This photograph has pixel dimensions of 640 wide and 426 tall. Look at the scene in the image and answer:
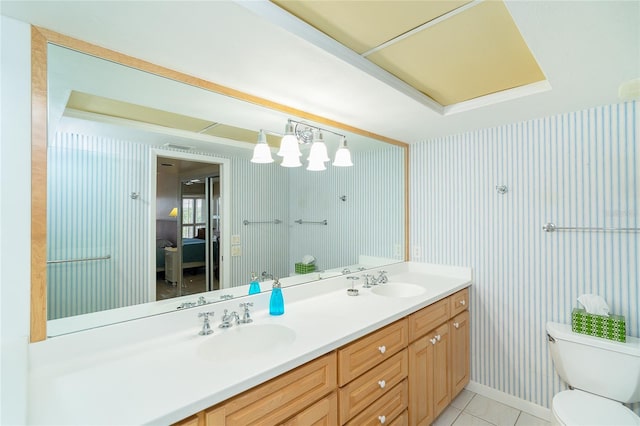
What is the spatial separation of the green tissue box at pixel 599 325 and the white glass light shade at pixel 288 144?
1.96m

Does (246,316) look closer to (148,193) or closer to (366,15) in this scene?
(148,193)

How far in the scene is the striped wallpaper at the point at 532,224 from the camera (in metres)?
1.74

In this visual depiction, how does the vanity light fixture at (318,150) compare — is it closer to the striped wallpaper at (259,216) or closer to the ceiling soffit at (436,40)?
the striped wallpaper at (259,216)

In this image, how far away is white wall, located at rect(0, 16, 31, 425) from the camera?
93 cm

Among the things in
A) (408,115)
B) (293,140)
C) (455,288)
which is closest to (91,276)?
(293,140)

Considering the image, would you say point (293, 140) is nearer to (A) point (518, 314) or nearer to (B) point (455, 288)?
(B) point (455, 288)

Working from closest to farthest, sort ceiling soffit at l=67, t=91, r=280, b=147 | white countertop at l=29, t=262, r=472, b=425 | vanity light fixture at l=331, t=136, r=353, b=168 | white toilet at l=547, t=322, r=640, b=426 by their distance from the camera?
white countertop at l=29, t=262, r=472, b=425 < ceiling soffit at l=67, t=91, r=280, b=147 < white toilet at l=547, t=322, r=640, b=426 < vanity light fixture at l=331, t=136, r=353, b=168

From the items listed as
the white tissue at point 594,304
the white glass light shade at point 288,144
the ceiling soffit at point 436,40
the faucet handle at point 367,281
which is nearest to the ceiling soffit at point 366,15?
the ceiling soffit at point 436,40

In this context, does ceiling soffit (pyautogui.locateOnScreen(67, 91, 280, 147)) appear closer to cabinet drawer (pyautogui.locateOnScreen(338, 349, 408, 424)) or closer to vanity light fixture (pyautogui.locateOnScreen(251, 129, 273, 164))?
vanity light fixture (pyautogui.locateOnScreen(251, 129, 273, 164))

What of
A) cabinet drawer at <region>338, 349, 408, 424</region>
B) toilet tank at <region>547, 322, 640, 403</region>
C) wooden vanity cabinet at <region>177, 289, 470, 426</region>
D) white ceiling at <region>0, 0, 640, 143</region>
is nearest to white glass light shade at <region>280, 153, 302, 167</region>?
white ceiling at <region>0, 0, 640, 143</region>

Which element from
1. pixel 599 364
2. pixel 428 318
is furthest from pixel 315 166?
pixel 599 364

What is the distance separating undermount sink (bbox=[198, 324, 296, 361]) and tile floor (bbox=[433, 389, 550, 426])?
54.5 inches

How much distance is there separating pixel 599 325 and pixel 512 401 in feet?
2.85

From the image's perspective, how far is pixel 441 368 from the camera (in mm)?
1936
